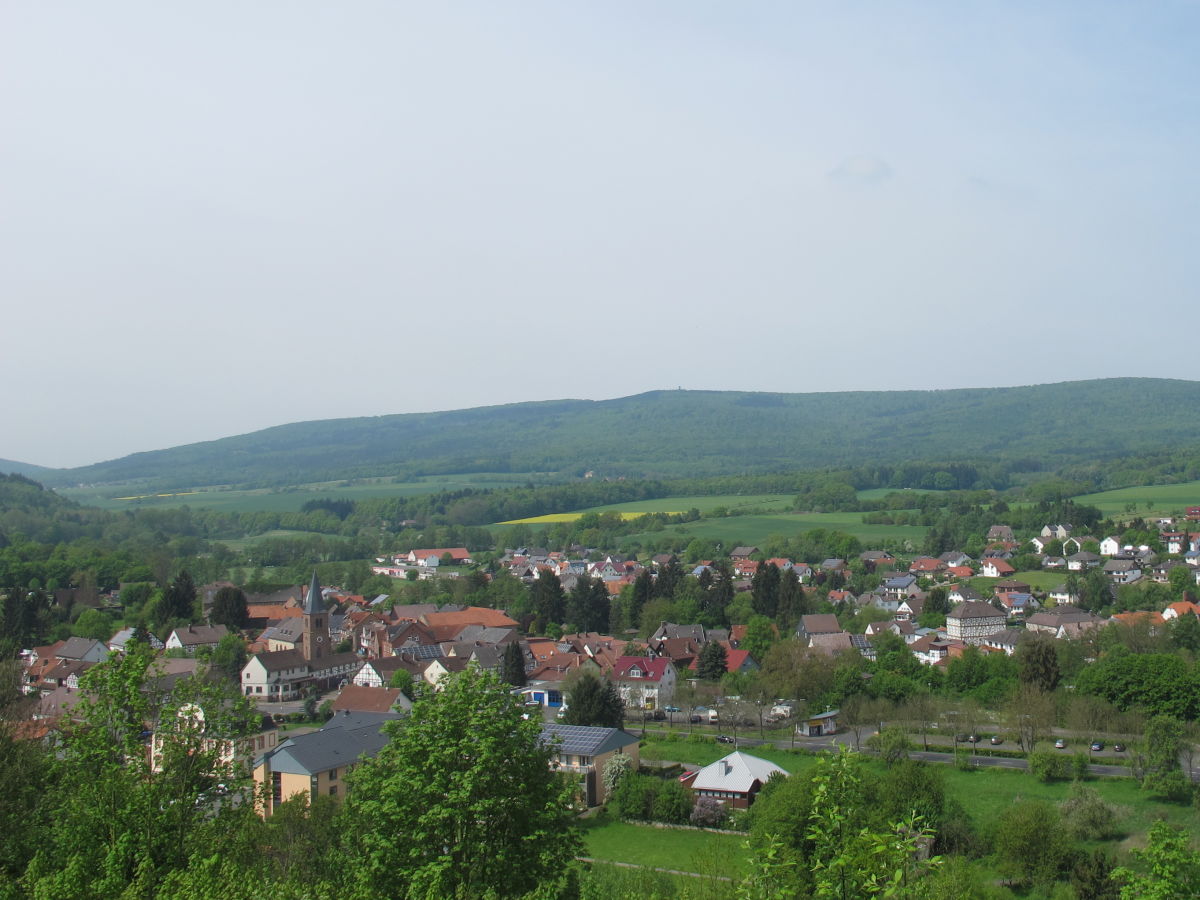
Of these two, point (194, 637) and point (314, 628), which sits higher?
point (314, 628)

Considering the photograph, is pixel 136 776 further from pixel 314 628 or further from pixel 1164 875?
pixel 314 628

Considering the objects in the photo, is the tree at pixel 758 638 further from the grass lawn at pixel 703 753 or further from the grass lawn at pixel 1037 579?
the grass lawn at pixel 1037 579

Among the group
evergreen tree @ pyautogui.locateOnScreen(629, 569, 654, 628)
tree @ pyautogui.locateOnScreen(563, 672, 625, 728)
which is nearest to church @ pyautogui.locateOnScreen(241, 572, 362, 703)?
tree @ pyautogui.locateOnScreen(563, 672, 625, 728)

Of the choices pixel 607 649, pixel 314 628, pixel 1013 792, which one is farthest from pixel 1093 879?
pixel 314 628

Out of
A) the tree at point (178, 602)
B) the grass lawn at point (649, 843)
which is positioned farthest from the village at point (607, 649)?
the grass lawn at point (649, 843)

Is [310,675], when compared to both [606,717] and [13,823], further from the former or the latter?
[13,823]

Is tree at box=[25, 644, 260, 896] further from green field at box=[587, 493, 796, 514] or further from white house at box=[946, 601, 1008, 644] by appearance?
green field at box=[587, 493, 796, 514]

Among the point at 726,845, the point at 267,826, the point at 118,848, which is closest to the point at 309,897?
the point at 118,848
